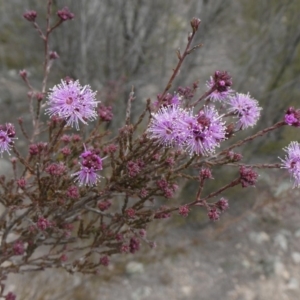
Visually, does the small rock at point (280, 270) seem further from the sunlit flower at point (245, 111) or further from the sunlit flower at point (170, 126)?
the sunlit flower at point (170, 126)

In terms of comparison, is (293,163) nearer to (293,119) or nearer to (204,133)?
(293,119)

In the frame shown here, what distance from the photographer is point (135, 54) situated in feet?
15.3

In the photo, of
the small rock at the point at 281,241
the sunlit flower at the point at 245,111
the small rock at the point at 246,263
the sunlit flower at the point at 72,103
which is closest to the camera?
the sunlit flower at the point at 72,103

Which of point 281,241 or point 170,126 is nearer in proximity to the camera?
point 170,126

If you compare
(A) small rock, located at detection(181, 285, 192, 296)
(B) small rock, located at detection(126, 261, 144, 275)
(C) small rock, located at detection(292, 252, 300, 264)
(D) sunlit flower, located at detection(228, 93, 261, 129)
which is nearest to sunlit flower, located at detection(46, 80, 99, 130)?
(D) sunlit flower, located at detection(228, 93, 261, 129)

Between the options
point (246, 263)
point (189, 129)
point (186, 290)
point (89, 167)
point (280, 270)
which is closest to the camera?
point (189, 129)

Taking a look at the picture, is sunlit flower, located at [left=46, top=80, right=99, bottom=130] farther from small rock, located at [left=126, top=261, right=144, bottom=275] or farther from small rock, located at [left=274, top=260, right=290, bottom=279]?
small rock, located at [left=274, top=260, right=290, bottom=279]

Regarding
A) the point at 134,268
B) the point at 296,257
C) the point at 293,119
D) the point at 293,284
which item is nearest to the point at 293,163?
the point at 293,119

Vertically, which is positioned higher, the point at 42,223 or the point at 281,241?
the point at 281,241

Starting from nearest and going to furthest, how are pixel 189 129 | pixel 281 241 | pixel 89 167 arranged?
pixel 189 129, pixel 89 167, pixel 281 241

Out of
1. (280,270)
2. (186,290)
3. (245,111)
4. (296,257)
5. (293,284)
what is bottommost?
(245,111)

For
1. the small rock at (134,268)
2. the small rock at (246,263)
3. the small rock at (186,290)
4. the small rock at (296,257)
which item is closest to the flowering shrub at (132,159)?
the small rock at (134,268)

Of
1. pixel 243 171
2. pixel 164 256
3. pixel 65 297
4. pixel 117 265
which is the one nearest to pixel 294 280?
pixel 164 256

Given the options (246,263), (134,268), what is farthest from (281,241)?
(134,268)
